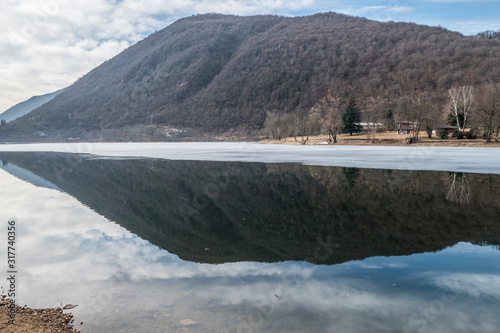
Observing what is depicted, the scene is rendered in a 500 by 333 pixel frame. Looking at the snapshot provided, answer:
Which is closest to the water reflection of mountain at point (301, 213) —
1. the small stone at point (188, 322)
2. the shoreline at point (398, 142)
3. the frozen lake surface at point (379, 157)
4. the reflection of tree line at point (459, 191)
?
the reflection of tree line at point (459, 191)

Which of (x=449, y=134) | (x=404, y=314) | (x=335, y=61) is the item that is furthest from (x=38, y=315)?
(x=335, y=61)

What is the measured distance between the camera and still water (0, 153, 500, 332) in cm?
639

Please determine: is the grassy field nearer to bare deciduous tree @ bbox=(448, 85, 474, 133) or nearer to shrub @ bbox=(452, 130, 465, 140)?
shrub @ bbox=(452, 130, 465, 140)

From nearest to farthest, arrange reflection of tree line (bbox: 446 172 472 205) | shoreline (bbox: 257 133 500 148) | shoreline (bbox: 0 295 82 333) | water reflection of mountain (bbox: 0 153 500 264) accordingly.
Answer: shoreline (bbox: 0 295 82 333), water reflection of mountain (bbox: 0 153 500 264), reflection of tree line (bbox: 446 172 472 205), shoreline (bbox: 257 133 500 148)

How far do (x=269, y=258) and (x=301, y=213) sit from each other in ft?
16.4

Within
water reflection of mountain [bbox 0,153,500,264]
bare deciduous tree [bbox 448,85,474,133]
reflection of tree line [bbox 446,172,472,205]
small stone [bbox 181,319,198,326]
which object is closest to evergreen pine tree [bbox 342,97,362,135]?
bare deciduous tree [bbox 448,85,474,133]

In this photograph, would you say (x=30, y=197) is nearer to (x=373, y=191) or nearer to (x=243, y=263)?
(x=243, y=263)

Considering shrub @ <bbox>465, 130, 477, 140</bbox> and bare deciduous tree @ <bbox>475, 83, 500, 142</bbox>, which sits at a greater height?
bare deciduous tree @ <bbox>475, 83, 500, 142</bbox>

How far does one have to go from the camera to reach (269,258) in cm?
969

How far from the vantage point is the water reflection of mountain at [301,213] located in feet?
34.4

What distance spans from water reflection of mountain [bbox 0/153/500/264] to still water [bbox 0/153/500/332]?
0.07m

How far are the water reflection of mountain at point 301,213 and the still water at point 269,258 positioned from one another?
2.8 inches

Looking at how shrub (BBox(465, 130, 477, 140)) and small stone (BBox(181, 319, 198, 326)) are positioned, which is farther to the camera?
shrub (BBox(465, 130, 477, 140))

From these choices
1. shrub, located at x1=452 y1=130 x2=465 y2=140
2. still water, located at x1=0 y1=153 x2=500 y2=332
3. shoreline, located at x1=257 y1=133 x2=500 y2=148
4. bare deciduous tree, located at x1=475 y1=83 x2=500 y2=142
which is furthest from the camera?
shrub, located at x1=452 y1=130 x2=465 y2=140
